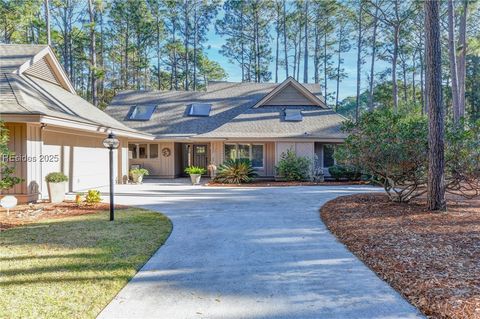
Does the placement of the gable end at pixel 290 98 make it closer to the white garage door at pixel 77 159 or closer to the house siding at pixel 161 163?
the house siding at pixel 161 163

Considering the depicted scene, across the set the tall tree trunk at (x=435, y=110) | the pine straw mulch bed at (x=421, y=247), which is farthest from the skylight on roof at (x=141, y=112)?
the tall tree trunk at (x=435, y=110)

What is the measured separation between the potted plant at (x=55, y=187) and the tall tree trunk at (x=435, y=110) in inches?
399

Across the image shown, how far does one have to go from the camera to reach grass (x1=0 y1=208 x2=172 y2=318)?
3.28 m

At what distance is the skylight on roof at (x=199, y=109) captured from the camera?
66.3ft

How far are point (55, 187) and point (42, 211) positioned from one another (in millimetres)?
1372

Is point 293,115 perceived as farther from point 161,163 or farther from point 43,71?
point 43,71

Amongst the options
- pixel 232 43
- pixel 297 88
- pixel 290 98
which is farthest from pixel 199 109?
pixel 232 43

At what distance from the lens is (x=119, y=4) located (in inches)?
1129

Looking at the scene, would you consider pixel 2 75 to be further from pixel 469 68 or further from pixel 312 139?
pixel 469 68

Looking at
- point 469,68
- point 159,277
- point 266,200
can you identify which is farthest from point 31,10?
point 469,68

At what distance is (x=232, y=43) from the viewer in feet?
105

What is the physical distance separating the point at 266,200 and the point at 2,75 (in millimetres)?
9819

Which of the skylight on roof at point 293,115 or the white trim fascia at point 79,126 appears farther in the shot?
the skylight on roof at point 293,115

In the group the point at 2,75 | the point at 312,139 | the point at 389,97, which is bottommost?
the point at 312,139
